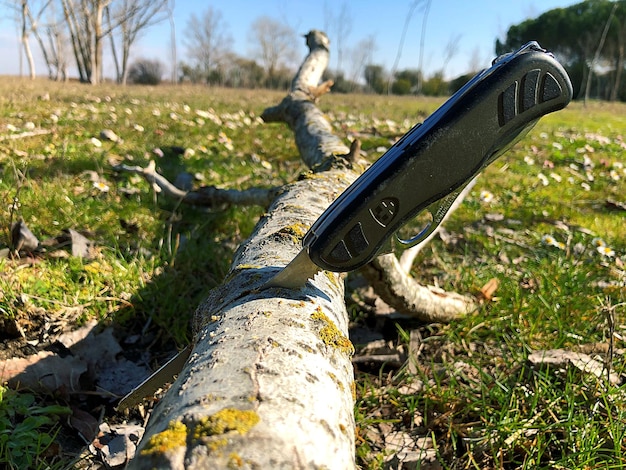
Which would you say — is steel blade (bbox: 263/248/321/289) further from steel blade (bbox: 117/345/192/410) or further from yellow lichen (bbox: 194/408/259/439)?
yellow lichen (bbox: 194/408/259/439)

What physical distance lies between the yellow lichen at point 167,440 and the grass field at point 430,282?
33.3 inches

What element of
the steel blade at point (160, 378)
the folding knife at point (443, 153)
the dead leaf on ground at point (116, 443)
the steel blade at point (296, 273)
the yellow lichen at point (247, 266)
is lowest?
the dead leaf on ground at point (116, 443)

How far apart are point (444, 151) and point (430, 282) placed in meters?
1.74

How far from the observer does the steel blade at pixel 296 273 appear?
1.18 metres

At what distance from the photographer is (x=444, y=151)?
108cm

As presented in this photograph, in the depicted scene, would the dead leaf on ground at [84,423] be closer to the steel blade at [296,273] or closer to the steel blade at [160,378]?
the steel blade at [160,378]

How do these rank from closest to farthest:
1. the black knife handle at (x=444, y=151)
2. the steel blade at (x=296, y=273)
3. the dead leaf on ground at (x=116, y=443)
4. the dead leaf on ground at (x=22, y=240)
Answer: the black knife handle at (x=444, y=151), the steel blade at (x=296, y=273), the dead leaf on ground at (x=116, y=443), the dead leaf on ground at (x=22, y=240)

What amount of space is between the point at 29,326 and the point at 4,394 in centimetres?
42

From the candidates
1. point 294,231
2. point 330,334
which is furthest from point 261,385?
point 294,231

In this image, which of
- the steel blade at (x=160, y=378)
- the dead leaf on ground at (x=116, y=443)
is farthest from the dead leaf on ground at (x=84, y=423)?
the steel blade at (x=160, y=378)

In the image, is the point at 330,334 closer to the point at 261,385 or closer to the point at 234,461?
the point at 261,385

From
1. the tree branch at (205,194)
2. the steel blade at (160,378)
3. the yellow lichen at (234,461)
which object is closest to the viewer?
the yellow lichen at (234,461)

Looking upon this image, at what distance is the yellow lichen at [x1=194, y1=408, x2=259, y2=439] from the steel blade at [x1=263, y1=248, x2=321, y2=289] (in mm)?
475

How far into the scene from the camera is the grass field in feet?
5.03
